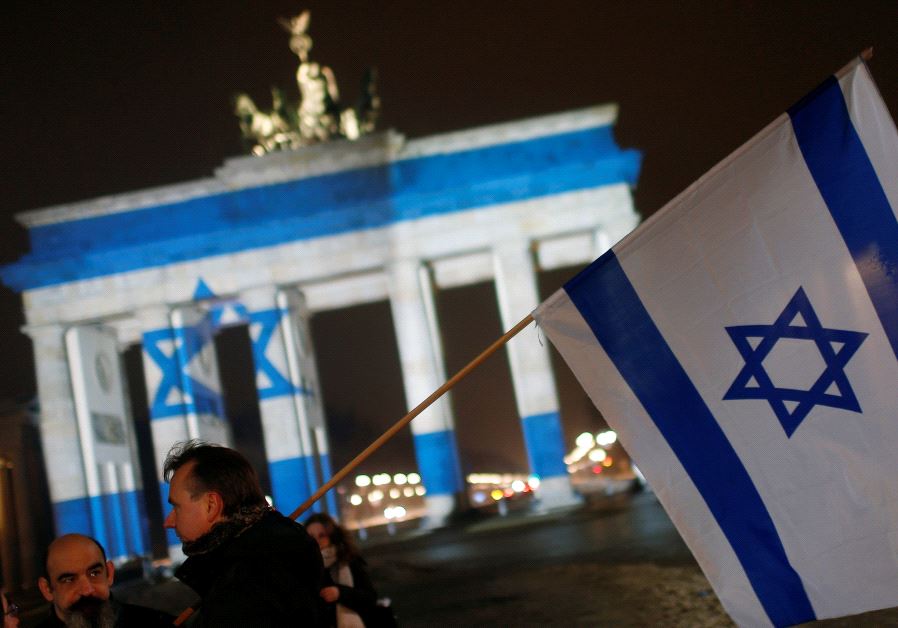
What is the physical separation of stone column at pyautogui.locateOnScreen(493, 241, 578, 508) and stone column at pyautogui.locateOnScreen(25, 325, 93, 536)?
54.5 feet

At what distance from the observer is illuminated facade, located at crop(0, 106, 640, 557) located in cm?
3691

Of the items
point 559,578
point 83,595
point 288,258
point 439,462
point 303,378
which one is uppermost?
point 288,258

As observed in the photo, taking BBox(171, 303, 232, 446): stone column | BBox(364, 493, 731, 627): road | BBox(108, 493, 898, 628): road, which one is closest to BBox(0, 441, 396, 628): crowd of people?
BBox(108, 493, 898, 628): road

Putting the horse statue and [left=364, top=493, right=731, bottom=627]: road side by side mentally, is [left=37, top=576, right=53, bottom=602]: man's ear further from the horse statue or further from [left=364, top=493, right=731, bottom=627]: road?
the horse statue

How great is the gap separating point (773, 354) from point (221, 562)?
2.18 m

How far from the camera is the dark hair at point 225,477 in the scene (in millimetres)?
3141

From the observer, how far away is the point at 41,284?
1516 inches

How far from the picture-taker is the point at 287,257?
1491 inches

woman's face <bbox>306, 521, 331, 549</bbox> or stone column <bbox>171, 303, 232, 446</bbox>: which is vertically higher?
stone column <bbox>171, 303, 232, 446</bbox>

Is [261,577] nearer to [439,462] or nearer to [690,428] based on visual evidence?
[690,428]

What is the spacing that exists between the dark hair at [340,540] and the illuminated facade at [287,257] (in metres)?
29.4

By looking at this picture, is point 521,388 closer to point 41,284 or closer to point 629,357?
point 41,284

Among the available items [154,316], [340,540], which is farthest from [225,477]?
[154,316]

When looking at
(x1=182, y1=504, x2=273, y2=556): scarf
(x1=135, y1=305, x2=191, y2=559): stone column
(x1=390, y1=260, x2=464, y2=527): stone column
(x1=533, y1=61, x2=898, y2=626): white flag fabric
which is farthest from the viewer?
(x1=135, y1=305, x2=191, y2=559): stone column
